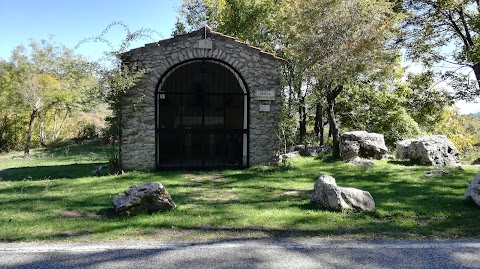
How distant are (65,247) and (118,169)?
5941 millimetres

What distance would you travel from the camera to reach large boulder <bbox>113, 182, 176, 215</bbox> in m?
5.51

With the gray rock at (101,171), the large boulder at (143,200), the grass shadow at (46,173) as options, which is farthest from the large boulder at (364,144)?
the grass shadow at (46,173)

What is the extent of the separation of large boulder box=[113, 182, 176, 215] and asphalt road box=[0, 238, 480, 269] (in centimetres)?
125

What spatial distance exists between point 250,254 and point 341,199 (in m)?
2.44

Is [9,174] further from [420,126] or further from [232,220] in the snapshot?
[420,126]

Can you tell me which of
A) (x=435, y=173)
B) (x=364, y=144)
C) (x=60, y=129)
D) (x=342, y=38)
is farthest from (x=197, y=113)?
(x=60, y=129)

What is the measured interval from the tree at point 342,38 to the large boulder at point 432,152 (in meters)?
2.84

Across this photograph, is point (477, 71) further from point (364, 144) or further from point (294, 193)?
point (294, 193)

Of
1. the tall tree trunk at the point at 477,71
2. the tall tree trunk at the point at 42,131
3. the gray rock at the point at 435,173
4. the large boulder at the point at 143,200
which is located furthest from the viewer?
the tall tree trunk at the point at 42,131

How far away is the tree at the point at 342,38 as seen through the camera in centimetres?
1120

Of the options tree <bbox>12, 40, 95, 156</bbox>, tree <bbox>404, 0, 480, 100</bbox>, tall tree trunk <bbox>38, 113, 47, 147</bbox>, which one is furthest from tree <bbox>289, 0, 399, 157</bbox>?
tall tree trunk <bbox>38, 113, 47, 147</bbox>

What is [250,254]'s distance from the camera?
3.98 meters

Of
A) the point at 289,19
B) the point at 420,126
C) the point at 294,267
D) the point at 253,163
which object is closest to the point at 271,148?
the point at 253,163

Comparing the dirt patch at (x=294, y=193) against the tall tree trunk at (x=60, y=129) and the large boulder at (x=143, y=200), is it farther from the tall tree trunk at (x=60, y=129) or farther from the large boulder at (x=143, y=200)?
the tall tree trunk at (x=60, y=129)
